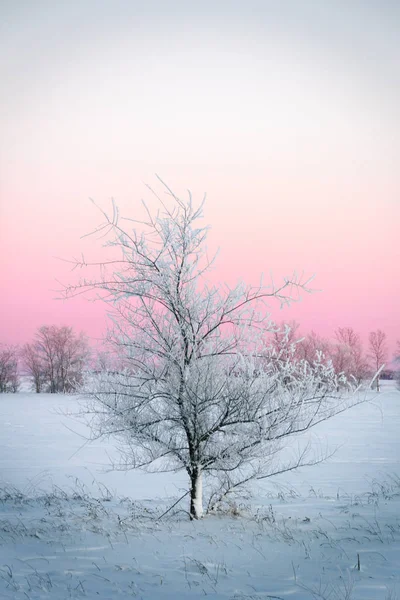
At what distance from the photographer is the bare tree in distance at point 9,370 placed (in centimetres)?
7519

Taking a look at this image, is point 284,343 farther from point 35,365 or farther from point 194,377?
point 35,365

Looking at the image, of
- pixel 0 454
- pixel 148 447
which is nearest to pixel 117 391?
pixel 148 447

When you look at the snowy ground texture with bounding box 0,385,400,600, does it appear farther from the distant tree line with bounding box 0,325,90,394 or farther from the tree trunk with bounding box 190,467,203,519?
the distant tree line with bounding box 0,325,90,394

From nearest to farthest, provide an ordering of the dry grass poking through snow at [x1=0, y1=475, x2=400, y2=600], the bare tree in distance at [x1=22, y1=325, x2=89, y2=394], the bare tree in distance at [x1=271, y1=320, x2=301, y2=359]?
1. the dry grass poking through snow at [x1=0, y1=475, x2=400, y2=600]
2. the bare tree in distance at [x1=271, y1=320, x2=301, y2=359]
3. the bare tree in distance at [x1=22, y1=325, x2=89, y2=394]

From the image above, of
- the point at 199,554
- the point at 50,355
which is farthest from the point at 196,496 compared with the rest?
the point at 50,355

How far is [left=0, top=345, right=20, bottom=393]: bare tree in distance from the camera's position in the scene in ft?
247

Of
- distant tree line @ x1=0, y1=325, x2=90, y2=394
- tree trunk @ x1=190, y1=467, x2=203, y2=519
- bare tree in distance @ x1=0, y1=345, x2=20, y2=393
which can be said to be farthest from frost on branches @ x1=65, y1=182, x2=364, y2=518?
bare tree in distance @ x1=0, y1=345, x2=20, y2=393

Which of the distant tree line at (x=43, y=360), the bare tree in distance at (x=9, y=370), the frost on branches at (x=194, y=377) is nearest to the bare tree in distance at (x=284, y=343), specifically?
the frost on branches at (x=194, y=377)

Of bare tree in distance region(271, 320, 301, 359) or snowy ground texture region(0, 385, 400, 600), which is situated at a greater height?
bare tree in distance region(271, 320, 301, 359)

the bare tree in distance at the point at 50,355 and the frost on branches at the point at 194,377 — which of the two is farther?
the bare tree in distance at the point at 50,355

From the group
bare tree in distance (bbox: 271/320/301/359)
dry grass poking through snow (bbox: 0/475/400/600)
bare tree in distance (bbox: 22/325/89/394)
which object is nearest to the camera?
dry grass poking through snow (bbox: 0/475/400/600)

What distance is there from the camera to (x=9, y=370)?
250 ft

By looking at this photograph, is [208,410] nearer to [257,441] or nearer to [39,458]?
[257,441]

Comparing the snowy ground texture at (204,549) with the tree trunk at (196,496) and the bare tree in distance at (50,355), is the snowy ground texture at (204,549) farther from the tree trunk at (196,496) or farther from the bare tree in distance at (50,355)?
the bare tree in distance at (50,355)
